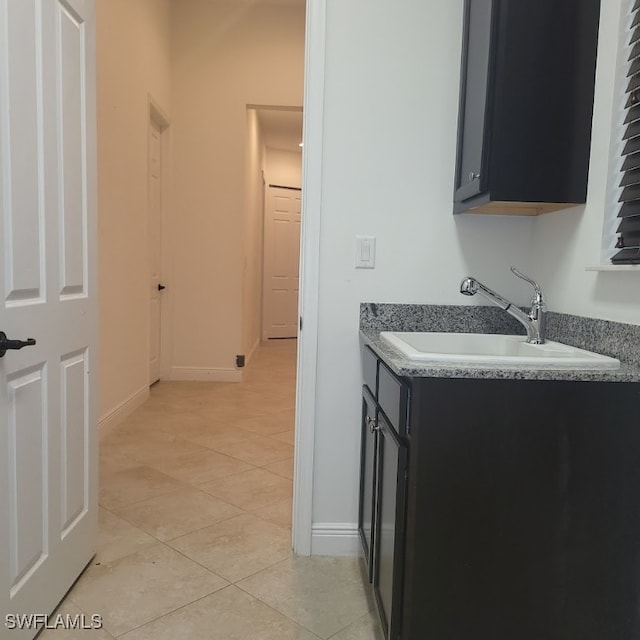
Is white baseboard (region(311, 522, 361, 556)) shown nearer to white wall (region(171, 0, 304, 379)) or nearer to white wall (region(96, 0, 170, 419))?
white wall (region(96, 0, 170, 419))

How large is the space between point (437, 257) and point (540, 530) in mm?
1031

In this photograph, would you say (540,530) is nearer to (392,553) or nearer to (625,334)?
(392,553)

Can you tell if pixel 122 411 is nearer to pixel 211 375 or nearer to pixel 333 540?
pixel 211 375

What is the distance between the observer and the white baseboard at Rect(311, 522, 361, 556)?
6.79 feet

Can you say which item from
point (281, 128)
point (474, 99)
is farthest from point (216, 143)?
point (474, 99)

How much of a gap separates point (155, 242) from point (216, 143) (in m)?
1.03

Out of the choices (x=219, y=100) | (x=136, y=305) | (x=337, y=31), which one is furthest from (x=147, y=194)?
(x=337, y=31)

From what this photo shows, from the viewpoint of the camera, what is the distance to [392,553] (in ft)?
4.42

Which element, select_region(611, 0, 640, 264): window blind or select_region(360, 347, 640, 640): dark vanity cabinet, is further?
select_region(611, 0, 640, 264): window blind

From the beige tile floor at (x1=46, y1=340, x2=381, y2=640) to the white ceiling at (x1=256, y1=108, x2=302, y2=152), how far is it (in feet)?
12.3

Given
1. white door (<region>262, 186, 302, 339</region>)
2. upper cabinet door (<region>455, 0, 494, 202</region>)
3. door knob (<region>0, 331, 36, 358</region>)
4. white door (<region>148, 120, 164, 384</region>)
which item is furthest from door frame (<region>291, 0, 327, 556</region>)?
white door (<region>262, 186, 302, 339</region>)

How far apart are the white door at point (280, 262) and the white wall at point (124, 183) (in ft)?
11.7

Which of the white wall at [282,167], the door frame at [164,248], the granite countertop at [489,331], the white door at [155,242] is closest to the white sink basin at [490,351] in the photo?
the granite countertop at [489,331]

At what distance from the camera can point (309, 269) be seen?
1.98m
